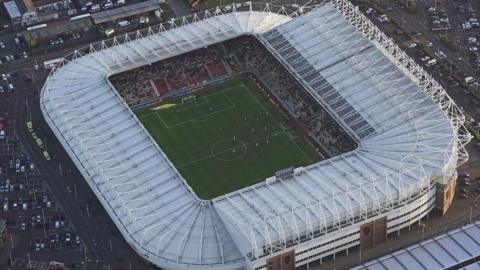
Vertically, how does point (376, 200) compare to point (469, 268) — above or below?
above

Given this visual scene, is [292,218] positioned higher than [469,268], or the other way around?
[292,218]

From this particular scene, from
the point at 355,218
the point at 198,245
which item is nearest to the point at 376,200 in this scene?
the point at 355,218

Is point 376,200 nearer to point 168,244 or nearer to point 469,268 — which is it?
point 469,268

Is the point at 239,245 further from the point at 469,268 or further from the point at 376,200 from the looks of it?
the point at 469,268

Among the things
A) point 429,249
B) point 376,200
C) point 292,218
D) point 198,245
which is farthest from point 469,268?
point 198,245

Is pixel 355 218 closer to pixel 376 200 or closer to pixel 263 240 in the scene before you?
pixel 376 200

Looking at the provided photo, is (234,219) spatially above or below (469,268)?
above

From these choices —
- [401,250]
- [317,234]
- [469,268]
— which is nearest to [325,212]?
[317,234]
